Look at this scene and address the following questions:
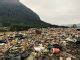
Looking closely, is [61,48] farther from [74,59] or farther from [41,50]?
[74,59]

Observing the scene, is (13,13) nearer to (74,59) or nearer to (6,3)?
(6,3)

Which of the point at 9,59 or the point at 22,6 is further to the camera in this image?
the point at 22,6

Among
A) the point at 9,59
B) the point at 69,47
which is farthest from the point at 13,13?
the point at 9,59

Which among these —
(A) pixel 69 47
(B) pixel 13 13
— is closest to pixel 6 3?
(B) pixel 13 13

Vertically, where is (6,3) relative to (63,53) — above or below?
above

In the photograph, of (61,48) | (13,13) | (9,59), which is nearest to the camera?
(9,59)

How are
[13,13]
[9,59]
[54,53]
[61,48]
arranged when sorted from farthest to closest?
[13,13]
[61,48]
[54,53]
[9,59]

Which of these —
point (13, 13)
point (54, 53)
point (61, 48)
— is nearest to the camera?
point (54, 53)

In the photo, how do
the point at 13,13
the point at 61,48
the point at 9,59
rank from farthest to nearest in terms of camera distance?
the point at 13,13, the point at 61,48, the point at 9,59

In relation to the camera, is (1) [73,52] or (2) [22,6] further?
(2) [22,6]
